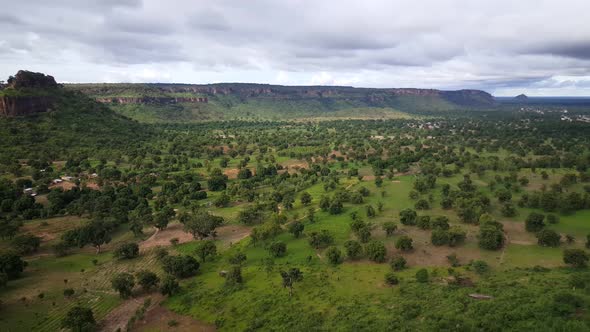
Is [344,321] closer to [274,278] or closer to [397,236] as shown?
[274,278]

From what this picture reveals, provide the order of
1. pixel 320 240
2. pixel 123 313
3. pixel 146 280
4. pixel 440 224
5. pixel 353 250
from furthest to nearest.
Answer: pixel 440 224 → pixel 320 240 → pixel 353 250 → pixel 146 280 → pixel 123 313


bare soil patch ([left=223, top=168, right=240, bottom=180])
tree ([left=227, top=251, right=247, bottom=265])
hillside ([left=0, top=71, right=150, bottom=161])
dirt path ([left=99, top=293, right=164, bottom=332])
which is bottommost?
dirt path ([left=99, top=293, right=164, bottom=332])

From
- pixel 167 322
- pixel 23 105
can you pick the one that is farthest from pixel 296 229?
pixel 23 105

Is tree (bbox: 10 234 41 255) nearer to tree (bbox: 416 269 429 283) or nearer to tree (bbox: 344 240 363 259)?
tree (bbox: 344 240 363 259)

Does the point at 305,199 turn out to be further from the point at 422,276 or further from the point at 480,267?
the point at 480,267

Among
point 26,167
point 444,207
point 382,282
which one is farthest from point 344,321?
point 26,167

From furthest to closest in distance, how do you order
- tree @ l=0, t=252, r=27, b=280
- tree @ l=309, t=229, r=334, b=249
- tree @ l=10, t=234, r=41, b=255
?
tree @ l=309, t=229, r=334, b=249, tree @ l=10, t=234, r=41, b=255, tree @ l=0, t=252, r=27, b=280

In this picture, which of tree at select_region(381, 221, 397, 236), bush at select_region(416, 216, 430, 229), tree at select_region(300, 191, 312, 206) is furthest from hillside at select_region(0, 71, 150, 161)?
bush at select_region(416, 216, 430, 229)

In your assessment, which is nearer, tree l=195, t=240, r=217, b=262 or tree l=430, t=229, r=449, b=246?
tree l=195, t=240, r=217, b=262
